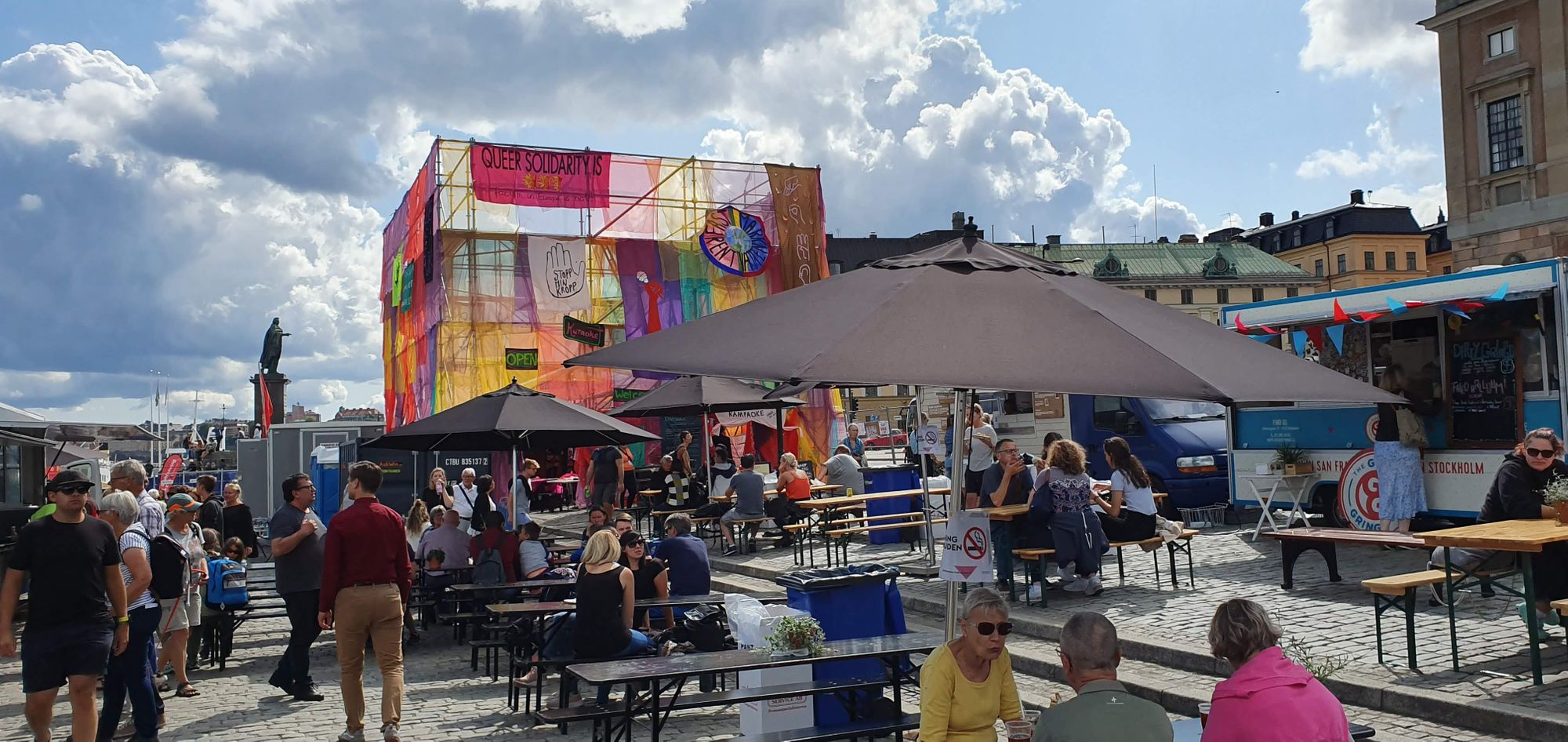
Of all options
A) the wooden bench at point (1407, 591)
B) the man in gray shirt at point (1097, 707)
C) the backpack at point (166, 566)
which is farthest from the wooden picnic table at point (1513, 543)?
the backpack at point (166, 566)

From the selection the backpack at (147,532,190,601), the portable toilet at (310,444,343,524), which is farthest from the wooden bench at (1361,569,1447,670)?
the portable toilet at (310,444,343,524)

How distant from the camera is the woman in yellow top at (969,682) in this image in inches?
187

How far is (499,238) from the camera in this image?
3266 centimetres

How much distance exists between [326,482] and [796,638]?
65.6ft

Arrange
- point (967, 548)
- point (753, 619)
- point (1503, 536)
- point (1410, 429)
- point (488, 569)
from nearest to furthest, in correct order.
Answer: point (967, 548) < point (1503, 536) < point (753, 619) < point (488, 569) < point (1410, 429)

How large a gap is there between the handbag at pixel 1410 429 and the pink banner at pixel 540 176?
25.2 meters

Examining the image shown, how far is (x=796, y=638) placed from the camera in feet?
22.4

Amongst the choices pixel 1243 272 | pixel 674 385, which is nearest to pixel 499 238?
A: pixel 674 385

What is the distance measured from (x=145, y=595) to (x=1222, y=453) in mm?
13763

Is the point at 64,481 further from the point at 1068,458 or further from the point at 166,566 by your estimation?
the point at 1068,458

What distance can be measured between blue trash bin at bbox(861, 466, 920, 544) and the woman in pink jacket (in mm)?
12299

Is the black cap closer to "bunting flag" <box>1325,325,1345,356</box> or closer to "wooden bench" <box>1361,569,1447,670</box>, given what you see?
"wooden bench" <box>1361,569,1447,670</box>

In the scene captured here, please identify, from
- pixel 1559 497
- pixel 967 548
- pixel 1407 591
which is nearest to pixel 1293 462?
pixel 1559 497

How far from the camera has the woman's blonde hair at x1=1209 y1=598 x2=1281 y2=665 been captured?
157 inches
